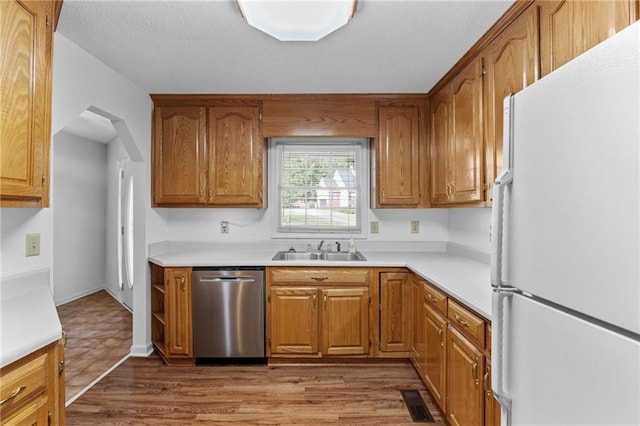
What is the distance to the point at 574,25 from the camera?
1303 millimetres

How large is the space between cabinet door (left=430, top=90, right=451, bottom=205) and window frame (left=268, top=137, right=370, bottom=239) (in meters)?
0.67

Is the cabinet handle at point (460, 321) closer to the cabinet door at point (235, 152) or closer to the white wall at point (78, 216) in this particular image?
the cabinet door at point (235, 152)

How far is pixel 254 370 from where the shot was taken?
2.68 m

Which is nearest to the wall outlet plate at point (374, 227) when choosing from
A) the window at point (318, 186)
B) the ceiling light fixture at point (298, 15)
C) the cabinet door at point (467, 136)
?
the window at point (318, 186)

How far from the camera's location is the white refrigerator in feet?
2.22

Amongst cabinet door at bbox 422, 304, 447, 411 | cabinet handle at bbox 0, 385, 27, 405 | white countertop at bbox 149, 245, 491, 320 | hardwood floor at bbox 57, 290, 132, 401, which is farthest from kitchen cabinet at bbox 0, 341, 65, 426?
cabinet door at bbox 422, 304, 447, 411

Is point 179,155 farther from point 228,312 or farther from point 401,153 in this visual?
point 401,153

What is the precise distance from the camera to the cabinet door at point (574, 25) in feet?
3.64

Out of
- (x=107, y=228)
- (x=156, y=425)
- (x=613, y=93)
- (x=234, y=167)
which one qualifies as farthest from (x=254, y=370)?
(x=107, y=228)

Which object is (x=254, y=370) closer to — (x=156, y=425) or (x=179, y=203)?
(x=156, y=425)

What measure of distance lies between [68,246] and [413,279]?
472cm

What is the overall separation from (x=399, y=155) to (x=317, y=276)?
4.35ft

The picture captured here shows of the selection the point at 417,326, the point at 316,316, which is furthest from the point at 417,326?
the point at 316,316

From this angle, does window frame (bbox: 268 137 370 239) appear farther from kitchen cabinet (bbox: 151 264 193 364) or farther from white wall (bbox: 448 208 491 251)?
kitchen cabinet (bbox: 151 264 193 364)
